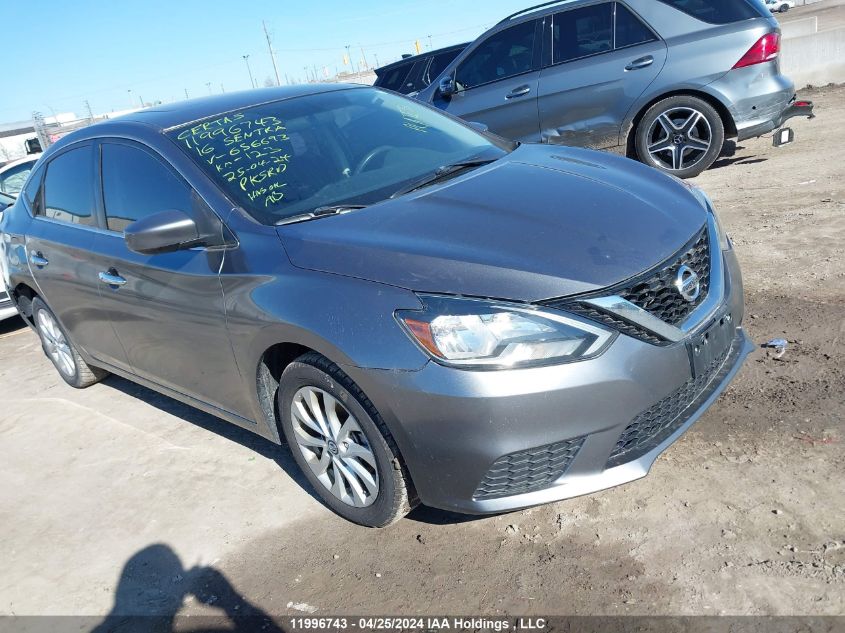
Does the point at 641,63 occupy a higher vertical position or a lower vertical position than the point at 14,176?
higher

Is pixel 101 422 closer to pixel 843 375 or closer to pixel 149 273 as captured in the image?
pixel 149 273

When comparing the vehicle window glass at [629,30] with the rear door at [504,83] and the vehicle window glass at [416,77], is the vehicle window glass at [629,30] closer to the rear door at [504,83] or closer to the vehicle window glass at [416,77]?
the rear door at [504,83]

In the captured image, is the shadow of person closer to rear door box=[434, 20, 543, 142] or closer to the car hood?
the car hood

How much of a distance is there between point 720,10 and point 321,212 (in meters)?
5.73

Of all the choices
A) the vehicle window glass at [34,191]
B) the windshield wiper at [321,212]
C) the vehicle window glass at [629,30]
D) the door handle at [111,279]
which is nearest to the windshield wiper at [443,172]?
the windshield wiper at [321,212]

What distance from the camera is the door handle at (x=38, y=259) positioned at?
4.58 meters

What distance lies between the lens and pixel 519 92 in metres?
8.05

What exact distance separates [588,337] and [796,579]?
1.02 meters

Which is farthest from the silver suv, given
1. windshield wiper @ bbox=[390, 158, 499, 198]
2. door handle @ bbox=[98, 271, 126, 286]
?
door handle @ bbox=[98, 271, 126, 286]

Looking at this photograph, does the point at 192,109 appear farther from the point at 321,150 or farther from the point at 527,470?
the point at 527,470

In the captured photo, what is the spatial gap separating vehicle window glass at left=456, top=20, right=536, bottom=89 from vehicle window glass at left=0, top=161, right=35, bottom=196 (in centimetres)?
553

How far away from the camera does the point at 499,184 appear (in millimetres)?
3266

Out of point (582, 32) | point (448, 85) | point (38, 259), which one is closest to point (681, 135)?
point (582, 32)

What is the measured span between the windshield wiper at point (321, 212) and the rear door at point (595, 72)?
5156mm
